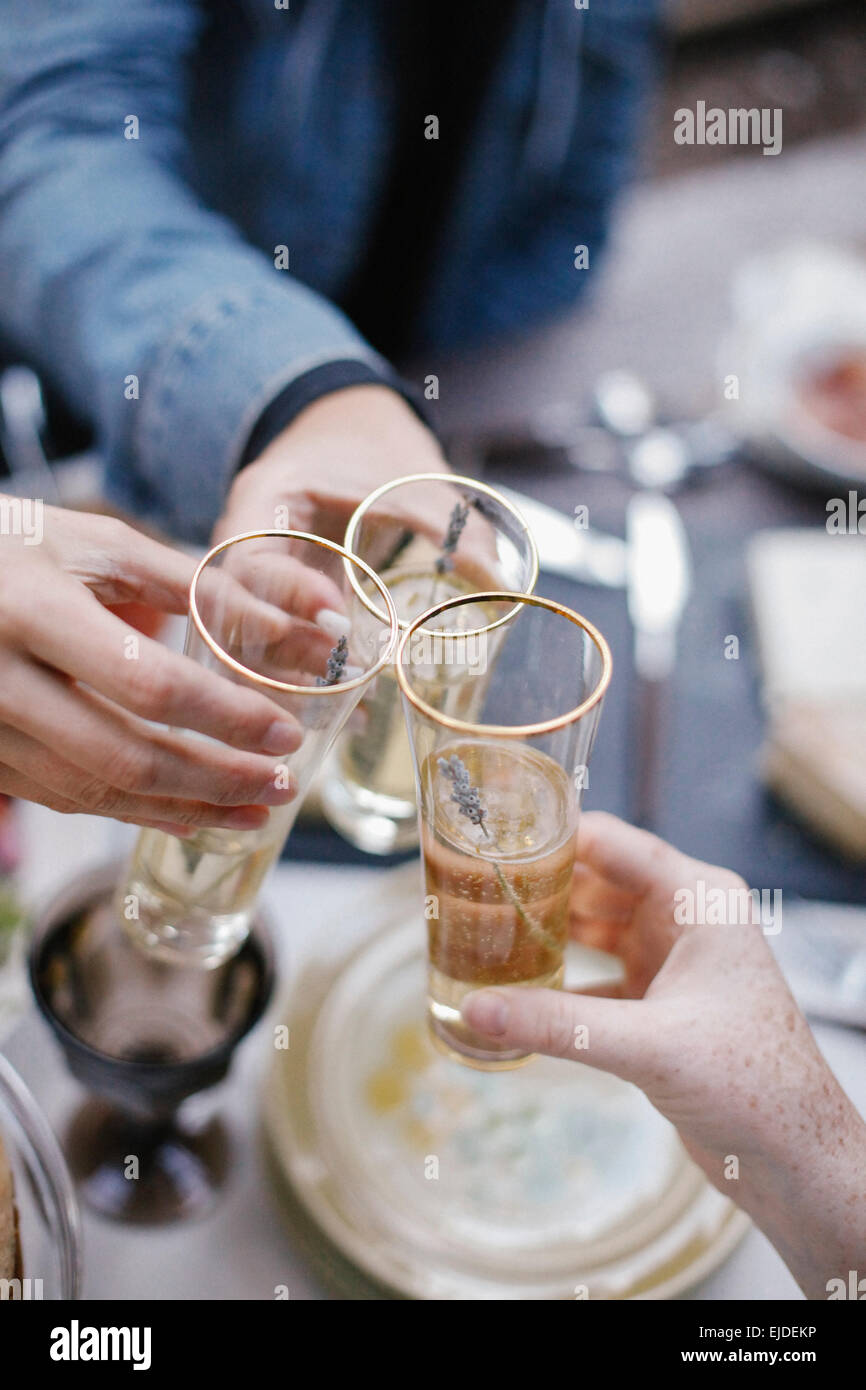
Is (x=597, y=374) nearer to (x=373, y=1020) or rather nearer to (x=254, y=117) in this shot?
(x=254, y=117)

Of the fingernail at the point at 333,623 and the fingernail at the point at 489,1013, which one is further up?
the fingernail at the point at 333,623

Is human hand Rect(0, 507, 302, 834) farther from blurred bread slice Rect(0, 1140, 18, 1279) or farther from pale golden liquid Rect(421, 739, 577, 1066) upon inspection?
blurred bread slice Rect(0, 1140, 18, 1279)

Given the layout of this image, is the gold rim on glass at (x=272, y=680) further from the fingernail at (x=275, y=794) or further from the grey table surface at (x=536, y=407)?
the grey table surface at (x=536, y=407)

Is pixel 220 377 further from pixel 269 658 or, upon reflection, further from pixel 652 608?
pixel 652 608

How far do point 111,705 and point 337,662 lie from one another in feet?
0.38

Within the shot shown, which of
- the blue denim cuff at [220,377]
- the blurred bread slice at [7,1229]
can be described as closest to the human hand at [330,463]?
the blue denim cuff at [220,377]

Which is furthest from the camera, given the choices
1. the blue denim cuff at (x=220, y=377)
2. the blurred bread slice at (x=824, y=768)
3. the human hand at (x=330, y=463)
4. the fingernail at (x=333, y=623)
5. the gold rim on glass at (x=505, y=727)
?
the blurred bread slice at (x=824, y=768)

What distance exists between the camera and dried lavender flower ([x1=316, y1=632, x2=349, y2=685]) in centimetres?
59

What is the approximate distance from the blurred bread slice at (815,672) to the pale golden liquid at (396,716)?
1.64 feet

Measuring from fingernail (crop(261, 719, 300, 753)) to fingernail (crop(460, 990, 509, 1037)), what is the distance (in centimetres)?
17

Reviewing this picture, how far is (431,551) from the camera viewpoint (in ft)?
2.37

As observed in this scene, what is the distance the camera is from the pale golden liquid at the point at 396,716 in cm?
70
